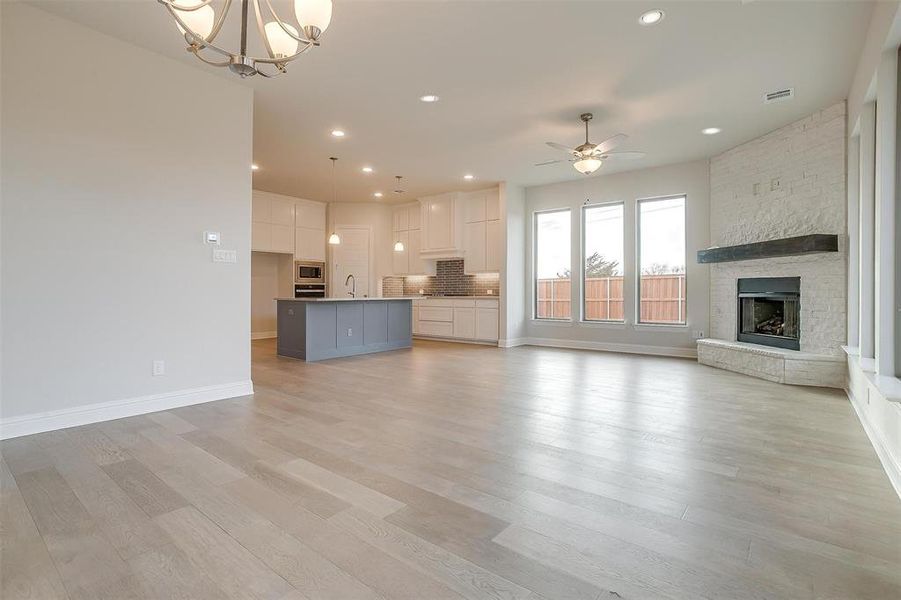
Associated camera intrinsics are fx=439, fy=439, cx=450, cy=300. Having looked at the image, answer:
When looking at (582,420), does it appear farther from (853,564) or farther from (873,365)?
(873,365)

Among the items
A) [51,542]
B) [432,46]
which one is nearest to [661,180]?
[432,46]

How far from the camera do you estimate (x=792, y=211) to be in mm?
5312

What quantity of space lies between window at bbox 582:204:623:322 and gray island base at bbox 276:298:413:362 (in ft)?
11.7

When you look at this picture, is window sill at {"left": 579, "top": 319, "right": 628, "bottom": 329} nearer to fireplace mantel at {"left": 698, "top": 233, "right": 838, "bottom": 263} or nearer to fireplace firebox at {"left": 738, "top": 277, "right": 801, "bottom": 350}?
fireplace mantel at {"left": 698, "top": 233, "right": 838, "bottom": 263}

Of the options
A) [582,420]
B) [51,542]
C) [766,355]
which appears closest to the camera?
[51,542]

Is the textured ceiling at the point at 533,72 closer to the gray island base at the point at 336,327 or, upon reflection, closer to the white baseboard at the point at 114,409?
the gray island base at the point at 336,327

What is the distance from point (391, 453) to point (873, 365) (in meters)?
3.98

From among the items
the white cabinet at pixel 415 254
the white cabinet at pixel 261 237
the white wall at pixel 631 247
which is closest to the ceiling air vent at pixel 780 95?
the white wall at pixel 631 247

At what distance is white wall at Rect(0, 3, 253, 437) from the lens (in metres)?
3.12

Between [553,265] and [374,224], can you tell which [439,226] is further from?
[553,265]

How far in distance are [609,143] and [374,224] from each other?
6676mm

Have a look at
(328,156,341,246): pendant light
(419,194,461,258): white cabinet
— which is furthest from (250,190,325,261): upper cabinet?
(419,194,461,258): white cabinet

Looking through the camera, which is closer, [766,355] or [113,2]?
[113,2]

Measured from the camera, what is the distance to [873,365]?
3.62 m
